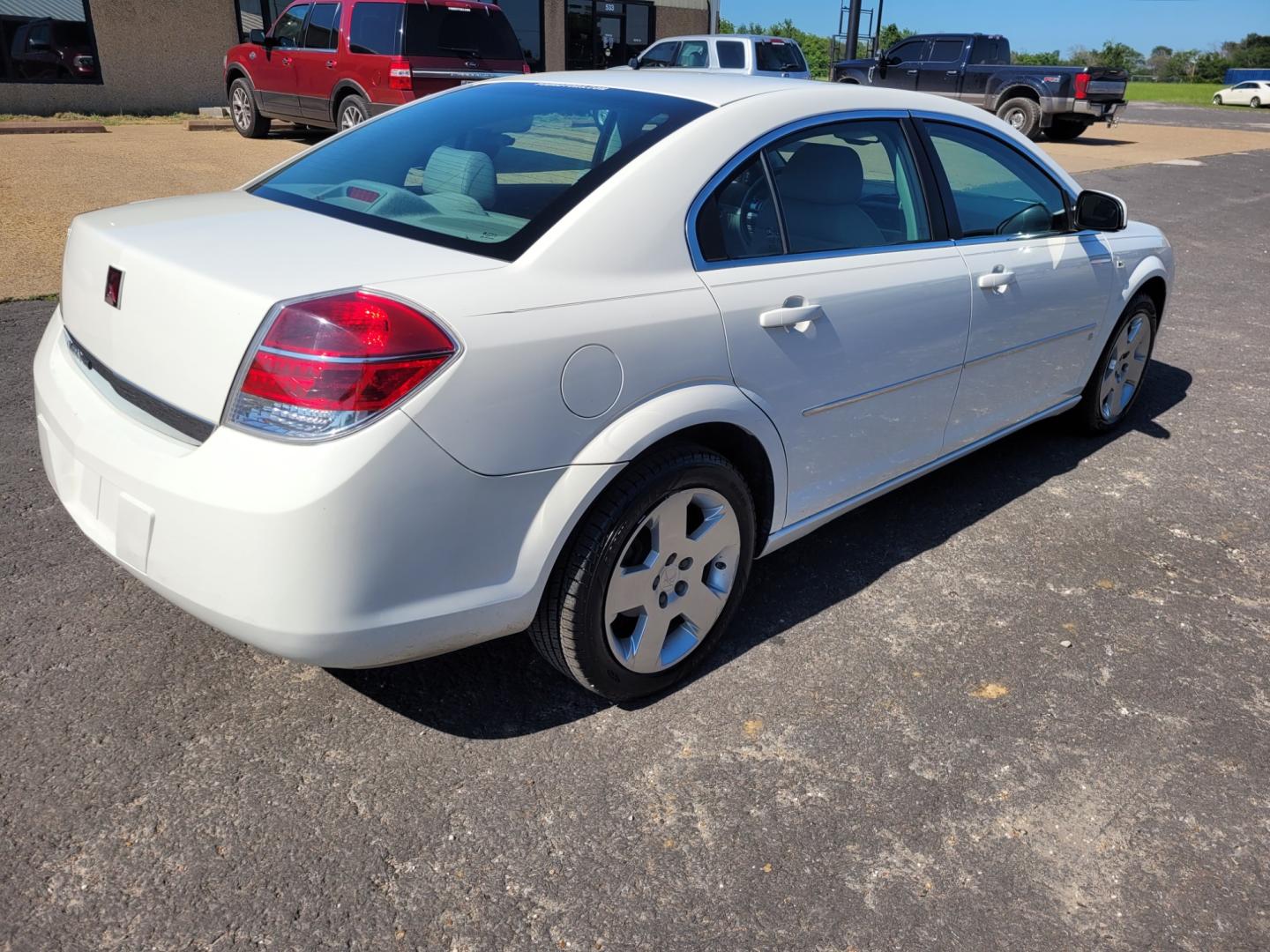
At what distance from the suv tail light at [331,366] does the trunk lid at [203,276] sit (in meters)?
0.05

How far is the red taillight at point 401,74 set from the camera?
467 inches

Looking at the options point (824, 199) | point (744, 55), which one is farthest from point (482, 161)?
point (744, 55)

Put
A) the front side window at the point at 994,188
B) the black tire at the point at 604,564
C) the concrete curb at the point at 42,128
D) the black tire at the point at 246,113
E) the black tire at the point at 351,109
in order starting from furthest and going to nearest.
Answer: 1. the black tire at the point at 246,113
2. the concrete curb at the point at 42,128
3. the black tire at the point at 351,109
4. the front side window at the point at 994,188
5. the black tire at the point at 604,564

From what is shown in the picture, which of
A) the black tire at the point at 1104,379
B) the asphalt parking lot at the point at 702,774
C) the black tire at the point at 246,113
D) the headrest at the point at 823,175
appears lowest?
the asphalt parking lot at the point at 702,774

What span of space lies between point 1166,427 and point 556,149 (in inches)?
149

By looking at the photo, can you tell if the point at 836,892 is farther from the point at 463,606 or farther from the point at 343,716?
the point at 343,716

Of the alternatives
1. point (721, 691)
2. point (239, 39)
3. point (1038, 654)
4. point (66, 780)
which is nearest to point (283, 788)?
point (66, 780)

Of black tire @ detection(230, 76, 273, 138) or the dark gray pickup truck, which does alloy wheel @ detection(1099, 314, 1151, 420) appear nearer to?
black tire @ detection(230, 76, 273, 138)

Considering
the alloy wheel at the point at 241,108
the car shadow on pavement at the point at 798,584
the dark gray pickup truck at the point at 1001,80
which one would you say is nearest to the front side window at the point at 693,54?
the dark gray pickup truck at the point at 1001,80

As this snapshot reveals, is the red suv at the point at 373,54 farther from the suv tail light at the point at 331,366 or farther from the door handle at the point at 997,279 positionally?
the suv tail light at the point at 331,366

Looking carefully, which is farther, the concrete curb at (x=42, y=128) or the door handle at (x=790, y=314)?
the concrete curb at (x=42, y=128)

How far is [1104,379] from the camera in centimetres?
480

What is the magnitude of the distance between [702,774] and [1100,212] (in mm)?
2943

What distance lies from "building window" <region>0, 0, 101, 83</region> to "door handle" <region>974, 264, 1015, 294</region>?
1825 cm
